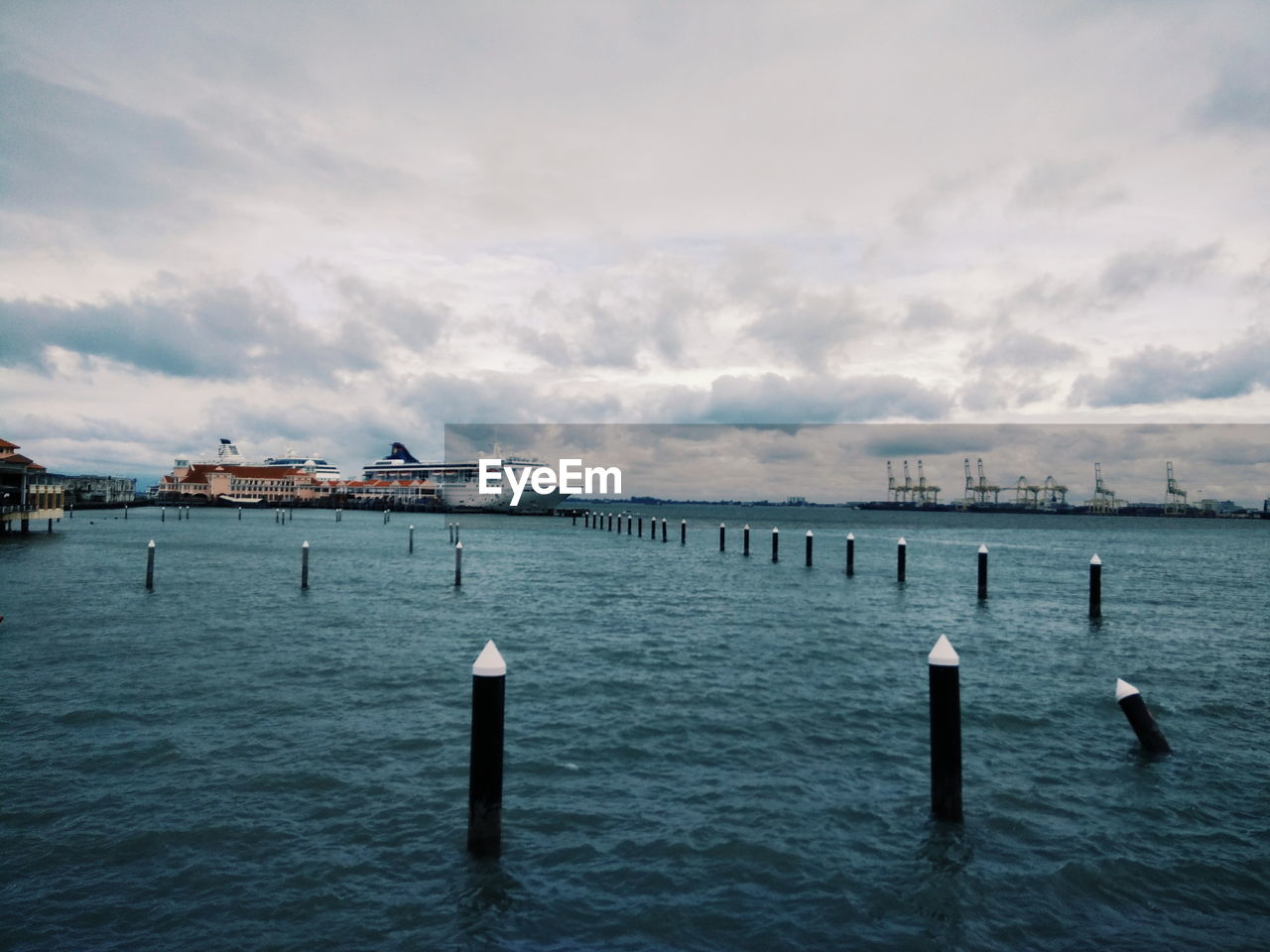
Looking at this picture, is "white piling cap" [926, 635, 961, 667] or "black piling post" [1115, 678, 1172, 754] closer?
"white piling cap" [926, 635, 961, 667]

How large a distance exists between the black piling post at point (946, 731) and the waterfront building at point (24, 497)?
2358 inches

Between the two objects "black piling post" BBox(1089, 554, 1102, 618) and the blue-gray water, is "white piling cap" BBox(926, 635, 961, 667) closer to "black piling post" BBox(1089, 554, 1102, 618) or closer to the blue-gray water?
the blue-gray water

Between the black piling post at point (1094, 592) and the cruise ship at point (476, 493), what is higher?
the cruise ship at point (476, 493)

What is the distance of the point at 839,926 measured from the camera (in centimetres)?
628

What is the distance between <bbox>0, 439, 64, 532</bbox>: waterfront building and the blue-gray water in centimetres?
4161

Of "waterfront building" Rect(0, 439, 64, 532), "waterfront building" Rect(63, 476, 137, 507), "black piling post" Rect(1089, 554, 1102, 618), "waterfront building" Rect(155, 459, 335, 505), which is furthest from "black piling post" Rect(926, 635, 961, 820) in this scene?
"waterfront building" Rect(155, 459, 335, 505)

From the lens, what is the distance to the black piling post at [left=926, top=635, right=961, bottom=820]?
7.56 m

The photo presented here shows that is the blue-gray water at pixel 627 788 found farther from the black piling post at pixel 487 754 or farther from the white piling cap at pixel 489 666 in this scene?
the white piling cap at pixel 489 666

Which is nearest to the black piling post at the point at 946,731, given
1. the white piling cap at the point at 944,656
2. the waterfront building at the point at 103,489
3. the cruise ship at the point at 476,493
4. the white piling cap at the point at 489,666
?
the white piling cap at the point at 944,656

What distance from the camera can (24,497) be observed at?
5409 cm

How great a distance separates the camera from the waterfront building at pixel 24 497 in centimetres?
5322

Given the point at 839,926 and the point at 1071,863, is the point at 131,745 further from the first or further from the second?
the point at 1071,863

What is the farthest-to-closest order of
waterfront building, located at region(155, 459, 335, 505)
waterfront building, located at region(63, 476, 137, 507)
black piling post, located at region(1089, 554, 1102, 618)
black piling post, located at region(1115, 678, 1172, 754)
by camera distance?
waterfront building, located at region(155, 459, 335, 505)
waterfront building, located at region(63, 476, 137, 507)
black piling post, located at region(1089, 554, 1102, 618)
black piling post, located at region(1115, 678, 1172, 754)

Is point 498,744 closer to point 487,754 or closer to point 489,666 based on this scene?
point 487,754
